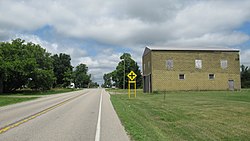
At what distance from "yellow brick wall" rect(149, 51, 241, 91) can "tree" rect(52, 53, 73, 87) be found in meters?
64.4

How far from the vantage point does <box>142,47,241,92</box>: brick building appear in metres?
47.0

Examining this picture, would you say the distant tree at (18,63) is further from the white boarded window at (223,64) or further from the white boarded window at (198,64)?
the white boarded window at (223,64)

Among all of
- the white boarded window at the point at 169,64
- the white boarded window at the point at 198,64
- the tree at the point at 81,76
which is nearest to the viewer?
the white boarded window at the point at 169,64

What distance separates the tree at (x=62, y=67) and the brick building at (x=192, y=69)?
64.1m

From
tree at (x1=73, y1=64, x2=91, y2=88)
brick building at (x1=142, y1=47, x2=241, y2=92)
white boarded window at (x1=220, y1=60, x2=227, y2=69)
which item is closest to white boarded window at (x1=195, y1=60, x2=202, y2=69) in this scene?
brick building at (x1=142, y1=47, x2=241, y2=92)

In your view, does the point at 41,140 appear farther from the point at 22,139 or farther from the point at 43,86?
the point at 43,86

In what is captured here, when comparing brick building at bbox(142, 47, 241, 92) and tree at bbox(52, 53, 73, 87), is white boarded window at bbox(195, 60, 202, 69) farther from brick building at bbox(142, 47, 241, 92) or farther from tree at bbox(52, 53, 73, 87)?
tree at bbox(52, 53, 73, 87)

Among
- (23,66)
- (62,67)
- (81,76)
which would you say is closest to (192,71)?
(23,66)

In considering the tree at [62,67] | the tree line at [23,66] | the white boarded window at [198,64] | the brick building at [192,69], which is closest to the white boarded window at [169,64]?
the brick building at [192,69]

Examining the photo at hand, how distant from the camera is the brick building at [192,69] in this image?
46969 millimetres

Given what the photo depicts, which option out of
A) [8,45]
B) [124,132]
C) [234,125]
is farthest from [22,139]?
[8,45]

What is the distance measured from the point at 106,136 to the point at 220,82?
43.7m

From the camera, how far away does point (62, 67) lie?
10894 centimetres

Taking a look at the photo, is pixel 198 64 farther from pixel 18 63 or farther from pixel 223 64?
pixel 18 63
